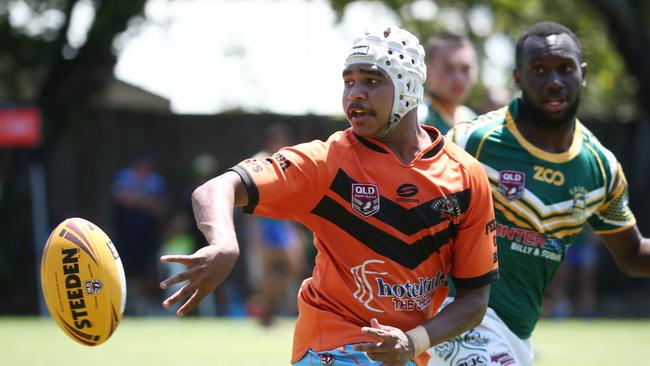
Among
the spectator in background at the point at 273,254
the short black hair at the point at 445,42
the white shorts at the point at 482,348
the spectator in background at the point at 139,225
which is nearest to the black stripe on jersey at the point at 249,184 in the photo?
the white shorts at the point at 482,348

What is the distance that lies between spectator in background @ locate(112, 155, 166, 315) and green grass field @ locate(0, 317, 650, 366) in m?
2.38

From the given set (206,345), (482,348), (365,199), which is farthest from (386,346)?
(206,345)

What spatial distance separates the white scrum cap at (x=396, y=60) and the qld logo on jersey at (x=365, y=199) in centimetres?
30

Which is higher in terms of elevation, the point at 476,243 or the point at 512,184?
the point at 512,184

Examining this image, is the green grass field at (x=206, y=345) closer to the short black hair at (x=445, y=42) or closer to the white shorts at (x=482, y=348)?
the short black hair at (x=445, y=42)

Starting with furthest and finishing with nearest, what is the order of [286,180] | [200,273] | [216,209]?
[286,180] → [216,209] → [200,273]

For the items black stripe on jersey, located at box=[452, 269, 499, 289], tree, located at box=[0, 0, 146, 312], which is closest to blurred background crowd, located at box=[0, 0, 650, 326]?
tree, located at box=[0, 0, 146, 312]

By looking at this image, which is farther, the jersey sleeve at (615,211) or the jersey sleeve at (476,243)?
the jersey sleeve at (615,211)

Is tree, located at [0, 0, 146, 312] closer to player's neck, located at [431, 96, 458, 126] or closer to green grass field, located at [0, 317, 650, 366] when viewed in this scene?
green grass field, located at [0, 317, 650, 366]

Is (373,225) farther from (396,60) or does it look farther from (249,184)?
(396,60)

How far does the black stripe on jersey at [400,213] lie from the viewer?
4492 mm

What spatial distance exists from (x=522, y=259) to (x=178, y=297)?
2529 mm

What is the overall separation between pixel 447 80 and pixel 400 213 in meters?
3.67

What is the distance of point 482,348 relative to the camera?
17.8 ft
